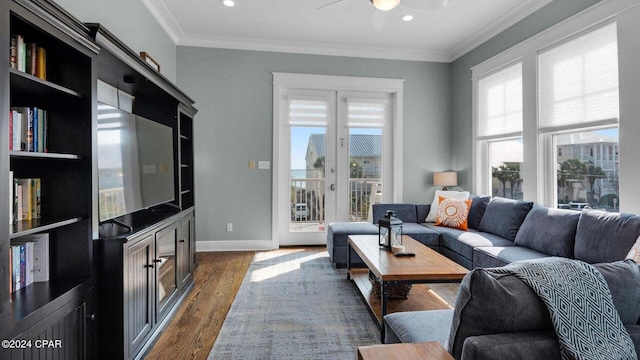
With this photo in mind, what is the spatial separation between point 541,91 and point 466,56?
4.94 ft

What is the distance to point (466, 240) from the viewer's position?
10.8 ft

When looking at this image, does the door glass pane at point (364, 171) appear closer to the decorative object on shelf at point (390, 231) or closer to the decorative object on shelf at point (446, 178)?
the decorative object on shelf at point (446, 178)

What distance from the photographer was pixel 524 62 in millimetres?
3604

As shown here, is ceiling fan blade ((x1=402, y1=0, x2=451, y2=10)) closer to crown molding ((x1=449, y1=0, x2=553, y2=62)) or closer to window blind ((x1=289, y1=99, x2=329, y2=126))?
crown molding ((x1=449, y1=0, x2=553, y2=62))

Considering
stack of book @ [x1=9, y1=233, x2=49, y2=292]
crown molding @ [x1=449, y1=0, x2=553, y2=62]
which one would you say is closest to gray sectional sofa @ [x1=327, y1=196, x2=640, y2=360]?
stack of book @ [x1=9, y1=233, x2=49, y2=292]

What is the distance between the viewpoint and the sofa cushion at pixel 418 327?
134 cm

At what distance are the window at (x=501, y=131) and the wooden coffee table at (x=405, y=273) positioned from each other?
71.8 inches

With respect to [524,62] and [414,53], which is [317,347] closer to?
[524,62]

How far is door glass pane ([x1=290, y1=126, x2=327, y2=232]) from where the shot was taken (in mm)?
4746

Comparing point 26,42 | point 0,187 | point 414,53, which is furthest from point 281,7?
→ point 0,187

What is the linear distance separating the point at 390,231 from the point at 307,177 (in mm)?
2181

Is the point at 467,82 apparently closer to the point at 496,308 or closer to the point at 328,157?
the point at 328,157

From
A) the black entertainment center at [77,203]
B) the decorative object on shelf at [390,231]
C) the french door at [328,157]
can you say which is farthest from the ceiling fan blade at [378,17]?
the french door at [328,157]

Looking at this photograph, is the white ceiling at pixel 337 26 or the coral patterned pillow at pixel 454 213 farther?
the coral patterned pillow at pixel 454 213
